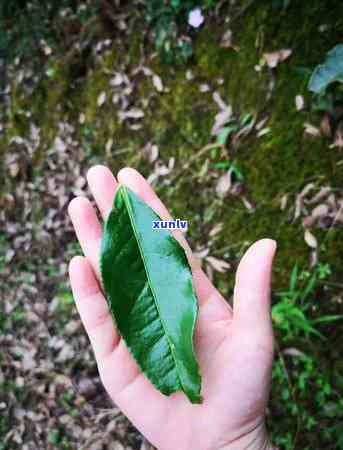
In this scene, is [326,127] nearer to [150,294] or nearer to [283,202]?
[283,202]

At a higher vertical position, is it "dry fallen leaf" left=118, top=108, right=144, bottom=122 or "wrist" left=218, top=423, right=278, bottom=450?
"dry fallen leaf" left=118, top=108, right=144, bottom=122

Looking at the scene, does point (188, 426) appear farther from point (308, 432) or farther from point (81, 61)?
point (81, 61)

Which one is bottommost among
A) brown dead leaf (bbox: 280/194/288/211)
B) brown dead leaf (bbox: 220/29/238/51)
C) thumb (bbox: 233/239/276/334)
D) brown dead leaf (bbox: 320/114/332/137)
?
thumb (bbox: 233/239/276/334)

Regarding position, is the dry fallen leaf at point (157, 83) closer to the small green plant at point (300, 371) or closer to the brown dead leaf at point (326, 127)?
the brown dead leaf at point (326, 127)

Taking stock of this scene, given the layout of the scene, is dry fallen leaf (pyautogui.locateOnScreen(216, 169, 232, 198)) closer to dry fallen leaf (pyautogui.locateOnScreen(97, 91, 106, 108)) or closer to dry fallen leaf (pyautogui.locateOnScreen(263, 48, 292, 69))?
dry fallen leaf (pyautogui.locateOnScreen(263, 48, 292, 69))

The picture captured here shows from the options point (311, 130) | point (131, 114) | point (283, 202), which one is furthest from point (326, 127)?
point (131, 114)

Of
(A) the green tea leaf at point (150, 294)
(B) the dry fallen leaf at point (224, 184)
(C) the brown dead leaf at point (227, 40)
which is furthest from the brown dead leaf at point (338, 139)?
(A) the green tea leaf at point (150, 294)

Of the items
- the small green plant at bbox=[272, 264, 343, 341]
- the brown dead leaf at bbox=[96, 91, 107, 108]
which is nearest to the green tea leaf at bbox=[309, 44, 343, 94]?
the small green plant at bbox=[272, 264, 343, 341]
